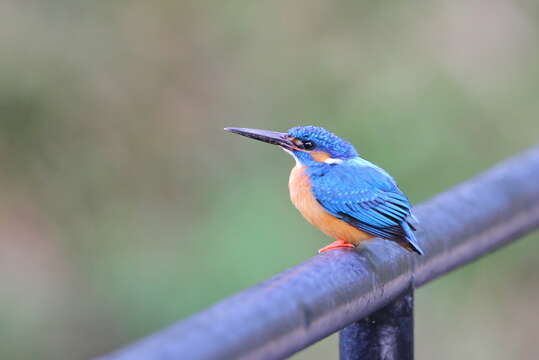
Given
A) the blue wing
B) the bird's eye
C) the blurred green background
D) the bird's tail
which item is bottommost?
the bird's tail

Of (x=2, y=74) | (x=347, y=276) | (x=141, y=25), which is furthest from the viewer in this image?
(x=141, y=25)

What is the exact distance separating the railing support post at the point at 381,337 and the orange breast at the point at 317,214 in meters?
0.84

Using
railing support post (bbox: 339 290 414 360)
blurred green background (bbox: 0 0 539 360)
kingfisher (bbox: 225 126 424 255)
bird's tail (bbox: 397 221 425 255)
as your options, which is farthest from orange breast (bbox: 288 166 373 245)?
blurred green background (bbox: 0 0 539 360)

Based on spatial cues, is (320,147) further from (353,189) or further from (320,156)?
(353,189)

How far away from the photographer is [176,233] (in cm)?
541

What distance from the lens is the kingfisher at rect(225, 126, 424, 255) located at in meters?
2.53

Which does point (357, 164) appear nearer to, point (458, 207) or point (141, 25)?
point (458, 207)

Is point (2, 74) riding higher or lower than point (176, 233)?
higher

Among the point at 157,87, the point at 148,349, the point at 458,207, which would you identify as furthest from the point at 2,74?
the point at 148,349

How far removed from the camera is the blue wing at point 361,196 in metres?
2.48

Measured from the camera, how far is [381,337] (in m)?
1.68

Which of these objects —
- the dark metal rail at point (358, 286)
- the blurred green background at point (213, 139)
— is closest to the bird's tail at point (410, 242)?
the dark metal rail at point (358, 286)

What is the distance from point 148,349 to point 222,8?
14.7 ft

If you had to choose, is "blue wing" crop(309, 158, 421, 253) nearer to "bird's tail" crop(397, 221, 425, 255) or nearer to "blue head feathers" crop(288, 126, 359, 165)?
"blue head feathers" crop(288, 126, 359, 165)
